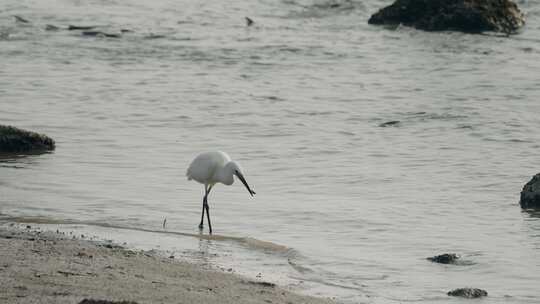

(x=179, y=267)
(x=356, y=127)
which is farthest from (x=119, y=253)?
(x=356, y=127)

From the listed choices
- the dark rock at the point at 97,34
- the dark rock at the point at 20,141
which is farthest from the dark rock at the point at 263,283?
the dark rock at the point at 97,34

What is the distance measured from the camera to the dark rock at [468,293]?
749 cm

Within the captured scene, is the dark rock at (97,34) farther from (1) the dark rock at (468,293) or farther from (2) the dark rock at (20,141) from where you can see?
(1) the dark rock at (468,293)

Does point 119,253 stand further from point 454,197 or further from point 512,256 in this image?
point 454,197

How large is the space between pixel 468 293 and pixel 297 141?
20.0 feet

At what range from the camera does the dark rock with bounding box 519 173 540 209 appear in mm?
10250

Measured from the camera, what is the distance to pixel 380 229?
958cm

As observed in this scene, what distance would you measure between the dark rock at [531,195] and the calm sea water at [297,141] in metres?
0.13

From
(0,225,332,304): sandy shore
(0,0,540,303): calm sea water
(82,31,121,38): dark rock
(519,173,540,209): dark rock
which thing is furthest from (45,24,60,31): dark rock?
(0,225,332,304): sandy shore

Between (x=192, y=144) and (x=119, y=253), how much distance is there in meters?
5.42

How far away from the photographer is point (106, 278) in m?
6.73

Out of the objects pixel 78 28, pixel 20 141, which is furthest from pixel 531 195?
pixel 78 28

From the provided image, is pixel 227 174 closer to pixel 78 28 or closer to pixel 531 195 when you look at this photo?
pixel 531 195

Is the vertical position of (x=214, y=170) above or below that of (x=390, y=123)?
above
